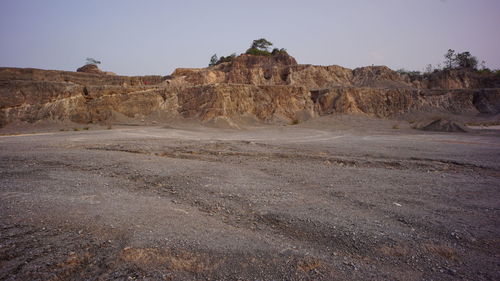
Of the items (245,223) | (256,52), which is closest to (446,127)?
(245,223)

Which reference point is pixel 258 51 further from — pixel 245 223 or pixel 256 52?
pixel 245 223

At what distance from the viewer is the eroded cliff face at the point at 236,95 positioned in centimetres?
2375

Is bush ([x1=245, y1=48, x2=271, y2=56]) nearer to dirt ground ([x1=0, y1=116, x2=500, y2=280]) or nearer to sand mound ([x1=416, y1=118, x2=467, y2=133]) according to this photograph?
sand mound ([x1=416, y1=118, x2=467, y2=133])

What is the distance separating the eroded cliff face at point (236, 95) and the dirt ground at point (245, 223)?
1796 cm

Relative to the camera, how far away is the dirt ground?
2811mm

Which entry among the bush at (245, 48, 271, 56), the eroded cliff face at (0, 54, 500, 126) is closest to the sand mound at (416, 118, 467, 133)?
the eroded cliff face at (0, 54, 500, 126)

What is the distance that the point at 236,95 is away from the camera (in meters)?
26.4

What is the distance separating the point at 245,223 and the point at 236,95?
23225 mm

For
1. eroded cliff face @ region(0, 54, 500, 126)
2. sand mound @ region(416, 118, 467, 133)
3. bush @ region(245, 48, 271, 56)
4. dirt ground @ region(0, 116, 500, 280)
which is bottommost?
dirt ground @ region(0, 116, 500, 280)

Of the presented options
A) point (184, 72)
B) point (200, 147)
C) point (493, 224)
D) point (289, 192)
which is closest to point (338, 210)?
point (289, 192)

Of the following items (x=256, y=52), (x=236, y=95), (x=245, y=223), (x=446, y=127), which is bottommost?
(x=245, y=223)

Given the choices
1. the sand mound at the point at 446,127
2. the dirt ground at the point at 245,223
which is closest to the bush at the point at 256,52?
the sand mound at the point at 446,127

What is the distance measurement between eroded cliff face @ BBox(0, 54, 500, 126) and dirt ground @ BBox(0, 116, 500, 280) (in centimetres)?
1796

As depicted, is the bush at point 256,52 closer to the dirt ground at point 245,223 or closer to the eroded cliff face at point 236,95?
the eroded cliff face at point 236,95
